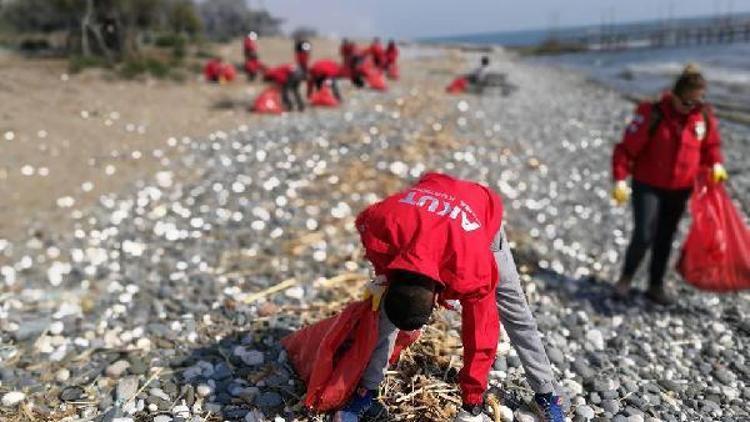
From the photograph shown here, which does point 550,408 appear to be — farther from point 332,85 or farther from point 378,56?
point 378,56

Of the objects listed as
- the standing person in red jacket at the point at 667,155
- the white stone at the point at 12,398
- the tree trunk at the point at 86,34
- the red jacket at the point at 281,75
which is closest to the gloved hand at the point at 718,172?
the standing person in red jacket at the point at 667,155

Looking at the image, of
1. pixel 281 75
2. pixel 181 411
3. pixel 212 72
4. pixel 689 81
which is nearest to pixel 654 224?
pixel 689 81

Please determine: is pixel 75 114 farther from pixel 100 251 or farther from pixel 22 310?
pixel 22 310

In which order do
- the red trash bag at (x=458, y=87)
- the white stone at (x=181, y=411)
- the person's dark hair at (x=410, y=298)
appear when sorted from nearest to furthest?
1. the person's dark hair at (x=410, y=298)
2. the white stone at (x=181, y=411)
3. the red trash bag at (x=458, y=87)

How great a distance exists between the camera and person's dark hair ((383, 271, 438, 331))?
2.62 m

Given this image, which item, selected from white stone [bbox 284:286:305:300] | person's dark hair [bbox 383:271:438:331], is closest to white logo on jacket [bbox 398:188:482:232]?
person's dark hair [bbox 383:271:438:331]

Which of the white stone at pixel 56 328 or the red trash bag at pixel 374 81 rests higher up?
the red trash bag at pixel 374 81

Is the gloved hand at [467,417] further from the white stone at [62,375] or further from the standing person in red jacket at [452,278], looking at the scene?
the white stone at [62,375]

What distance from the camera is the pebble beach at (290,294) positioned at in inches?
145

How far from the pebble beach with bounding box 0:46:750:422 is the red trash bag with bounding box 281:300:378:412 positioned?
0.24 meters

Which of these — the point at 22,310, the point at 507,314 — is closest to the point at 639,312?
the point at 507,314

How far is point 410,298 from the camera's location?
2621mm

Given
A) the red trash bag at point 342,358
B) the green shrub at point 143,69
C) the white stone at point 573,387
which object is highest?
the green shrub at point 143,69

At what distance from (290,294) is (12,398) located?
2.03 m
